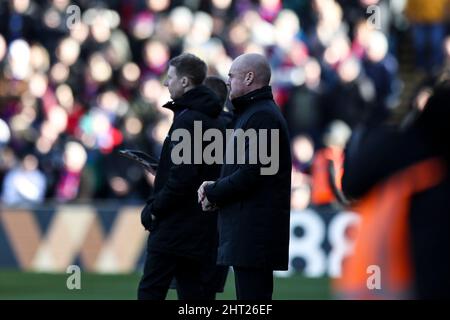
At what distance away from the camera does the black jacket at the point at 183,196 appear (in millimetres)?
8695

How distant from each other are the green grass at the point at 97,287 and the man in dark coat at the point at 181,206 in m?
4.23

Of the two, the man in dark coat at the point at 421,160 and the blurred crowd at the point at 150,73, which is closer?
the man in dark coat at the point at 421,160

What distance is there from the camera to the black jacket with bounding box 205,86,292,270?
7.91m

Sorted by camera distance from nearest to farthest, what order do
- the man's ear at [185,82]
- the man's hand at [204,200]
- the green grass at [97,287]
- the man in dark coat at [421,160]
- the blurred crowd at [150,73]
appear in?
1. the man in dark coat at [421,160]
2. the man's hand at [204,200]
3. the man's ear at [185,82]
4. the green grass at [97,287]
5. the blurred crowd at [150,73]

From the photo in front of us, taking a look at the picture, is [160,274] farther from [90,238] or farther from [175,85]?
[90,238]

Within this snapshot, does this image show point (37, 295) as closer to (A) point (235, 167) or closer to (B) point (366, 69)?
(A) point (235, 167)

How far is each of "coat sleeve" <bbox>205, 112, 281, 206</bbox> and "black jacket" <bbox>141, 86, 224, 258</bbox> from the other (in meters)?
0.68

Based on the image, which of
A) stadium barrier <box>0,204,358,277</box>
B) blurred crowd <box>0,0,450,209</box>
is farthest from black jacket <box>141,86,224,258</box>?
blurred crowd <box>0,0,450,209</box>

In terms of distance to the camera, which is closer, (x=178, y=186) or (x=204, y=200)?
(x=204, y=200)

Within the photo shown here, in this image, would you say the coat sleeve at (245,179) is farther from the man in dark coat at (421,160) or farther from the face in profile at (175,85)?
the man in dark coat at (421,160)

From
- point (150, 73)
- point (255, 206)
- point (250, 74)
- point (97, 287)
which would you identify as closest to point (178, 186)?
point (255, 206)

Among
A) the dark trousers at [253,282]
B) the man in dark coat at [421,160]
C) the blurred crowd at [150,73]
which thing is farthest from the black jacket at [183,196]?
the blurred crowd at [150,73]

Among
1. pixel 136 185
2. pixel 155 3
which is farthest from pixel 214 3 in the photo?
pixel 136 185

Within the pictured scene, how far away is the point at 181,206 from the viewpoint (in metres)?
8.81
